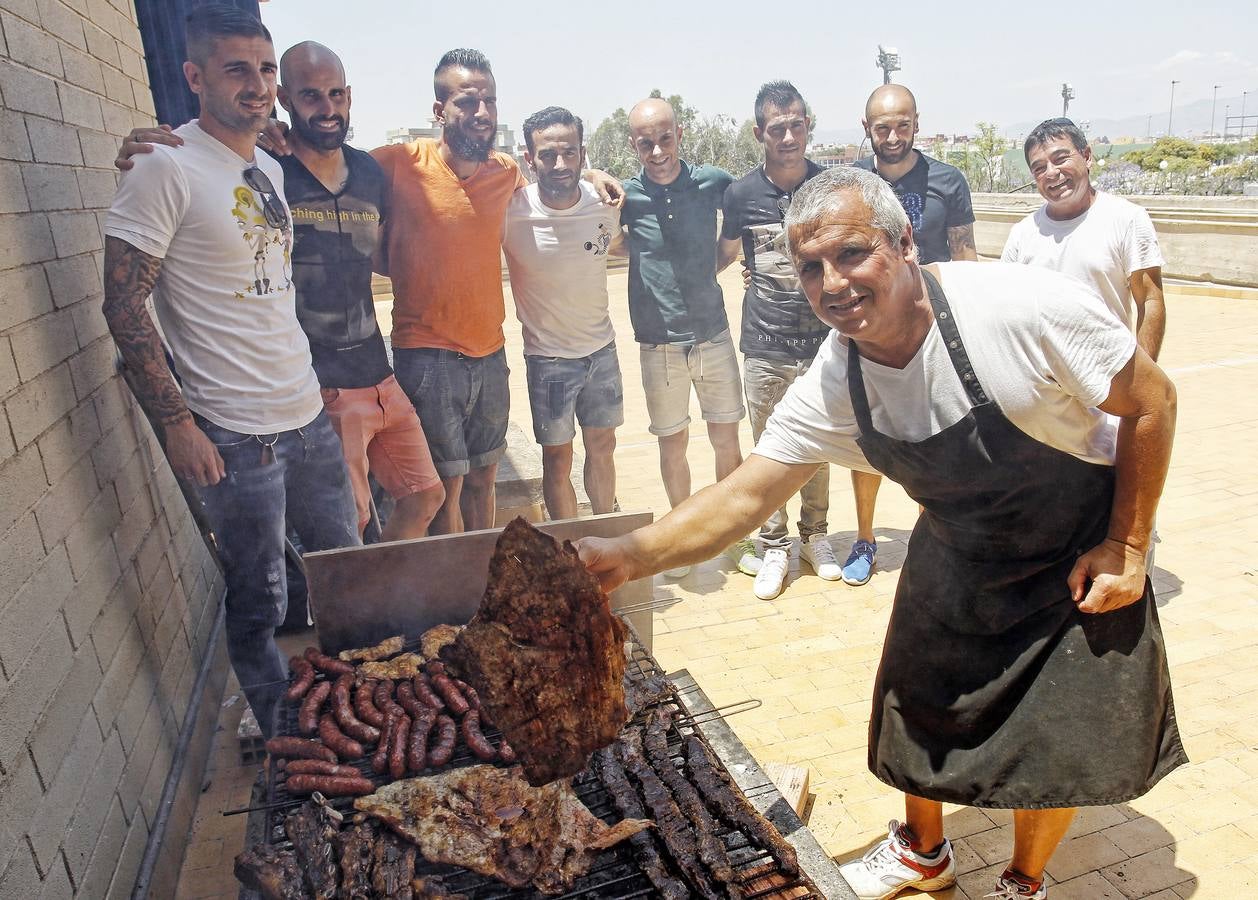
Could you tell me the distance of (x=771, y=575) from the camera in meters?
5.98

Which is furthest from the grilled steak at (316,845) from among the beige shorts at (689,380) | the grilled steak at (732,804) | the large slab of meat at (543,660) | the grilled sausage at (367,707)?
the beige shorts at (689,380)

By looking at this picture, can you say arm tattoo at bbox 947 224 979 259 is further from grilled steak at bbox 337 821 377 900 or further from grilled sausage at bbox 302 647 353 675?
grilled steak at bbox 337 821 377 900

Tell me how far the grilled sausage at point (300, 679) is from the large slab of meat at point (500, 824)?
77 cm

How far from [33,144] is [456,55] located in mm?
2355

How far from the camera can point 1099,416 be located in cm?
262

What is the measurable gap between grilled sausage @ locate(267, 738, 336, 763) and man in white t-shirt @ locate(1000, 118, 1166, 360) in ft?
14.2

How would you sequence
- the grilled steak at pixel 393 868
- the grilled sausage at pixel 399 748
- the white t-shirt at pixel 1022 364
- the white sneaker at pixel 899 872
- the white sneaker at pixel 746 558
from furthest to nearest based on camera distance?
the white sneaker at pixel 746 558 < the white sneaker at pixel 899 872 < the grilled sausage at pixel 399 748 < the grilled steak at pixel 393 868 < the white t-shirt at pixel 1022 364

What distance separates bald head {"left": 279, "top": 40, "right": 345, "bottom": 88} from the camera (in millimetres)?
4477

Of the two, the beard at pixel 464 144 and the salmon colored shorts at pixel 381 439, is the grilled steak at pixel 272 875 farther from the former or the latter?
the beard at pixel 464 144

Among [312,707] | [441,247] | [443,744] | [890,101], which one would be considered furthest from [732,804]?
[890,101]

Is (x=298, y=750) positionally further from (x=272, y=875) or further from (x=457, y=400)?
(x=457, y=400)

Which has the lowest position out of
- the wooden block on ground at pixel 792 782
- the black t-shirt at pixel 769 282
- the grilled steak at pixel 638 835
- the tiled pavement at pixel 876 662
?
the tiled pavement at pixel 876 662

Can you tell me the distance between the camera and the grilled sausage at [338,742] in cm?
331

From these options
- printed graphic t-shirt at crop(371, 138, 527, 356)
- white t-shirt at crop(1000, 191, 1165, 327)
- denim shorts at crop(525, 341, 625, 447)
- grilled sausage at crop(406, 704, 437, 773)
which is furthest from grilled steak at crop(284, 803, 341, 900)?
white t-shirt at crop(1000, 191, 1165, 327)
